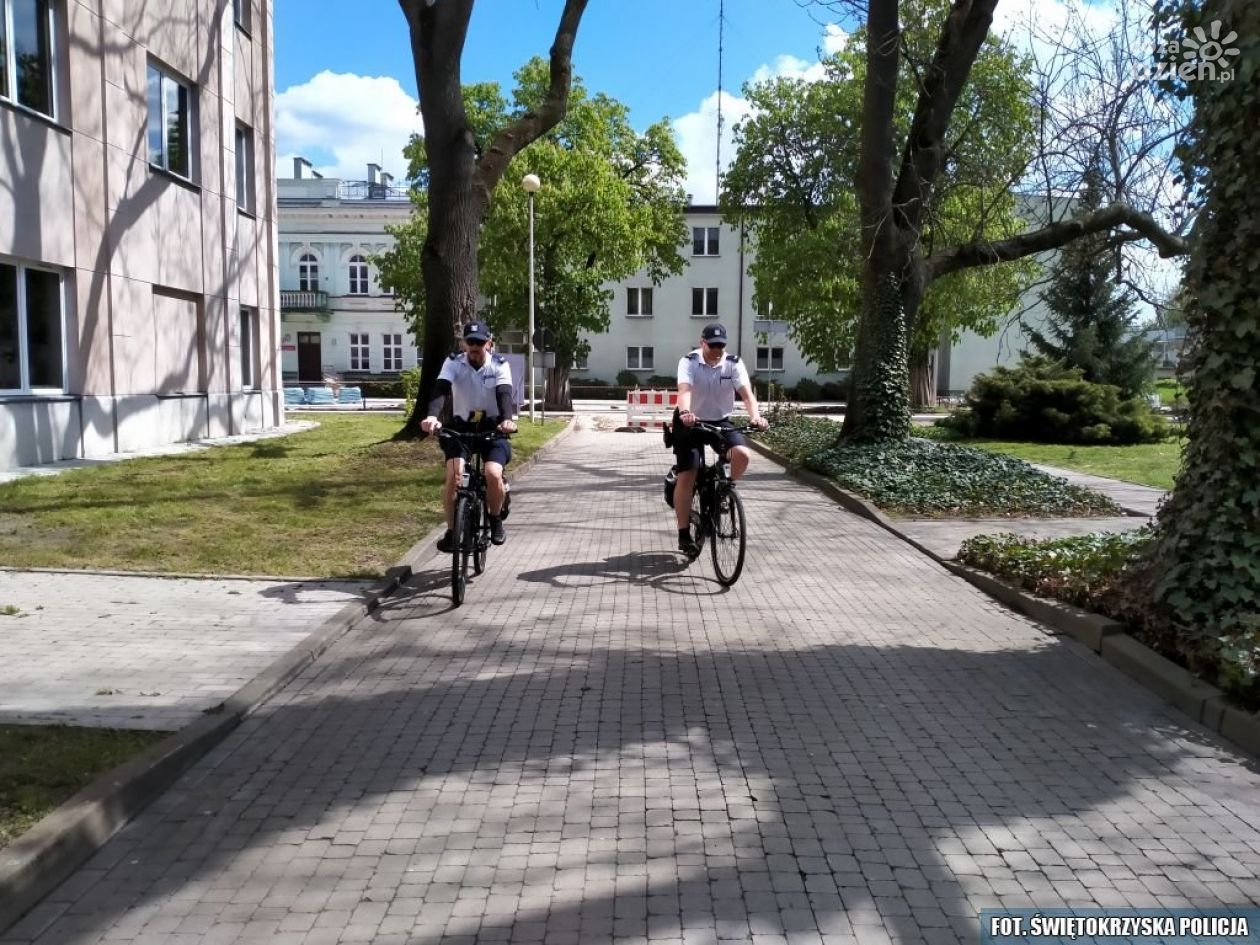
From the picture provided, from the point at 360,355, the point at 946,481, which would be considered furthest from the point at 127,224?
the point at 360,355

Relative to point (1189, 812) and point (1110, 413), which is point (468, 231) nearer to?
point (1189, 812)

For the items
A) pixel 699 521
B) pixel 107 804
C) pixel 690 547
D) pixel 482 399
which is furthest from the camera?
pixel 690 547

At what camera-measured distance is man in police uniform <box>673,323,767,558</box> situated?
7.99 metres

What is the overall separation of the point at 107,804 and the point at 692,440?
5.39 m

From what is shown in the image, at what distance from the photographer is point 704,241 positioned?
55.7 metres

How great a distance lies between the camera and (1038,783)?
4.04 m

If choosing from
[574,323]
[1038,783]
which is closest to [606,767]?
[1038,783]

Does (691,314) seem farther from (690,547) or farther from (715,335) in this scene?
(715,335)

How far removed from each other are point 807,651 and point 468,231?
11.6m

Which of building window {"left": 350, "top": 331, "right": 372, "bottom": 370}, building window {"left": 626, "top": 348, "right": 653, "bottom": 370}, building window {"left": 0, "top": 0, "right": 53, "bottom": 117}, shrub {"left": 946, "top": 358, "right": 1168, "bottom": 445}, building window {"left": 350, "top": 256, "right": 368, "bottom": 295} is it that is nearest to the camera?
building window {"left": 0, "top": 0, "right": 53, "bottom": 117}

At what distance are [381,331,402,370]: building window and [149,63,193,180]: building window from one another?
39120 millimetres

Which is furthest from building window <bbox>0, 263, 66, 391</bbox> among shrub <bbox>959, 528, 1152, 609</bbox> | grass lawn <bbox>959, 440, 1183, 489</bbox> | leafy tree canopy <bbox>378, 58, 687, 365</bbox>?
leafy tree canopy <bbox>378, 58, 687, 365</bbox>

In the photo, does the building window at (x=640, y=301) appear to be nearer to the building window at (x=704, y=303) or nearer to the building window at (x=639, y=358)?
the building window at (x=639, y=358)

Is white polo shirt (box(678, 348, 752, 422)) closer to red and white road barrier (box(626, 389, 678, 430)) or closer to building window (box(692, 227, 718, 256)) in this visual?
red and white road barrier (box(626, 389, 678, 430))
